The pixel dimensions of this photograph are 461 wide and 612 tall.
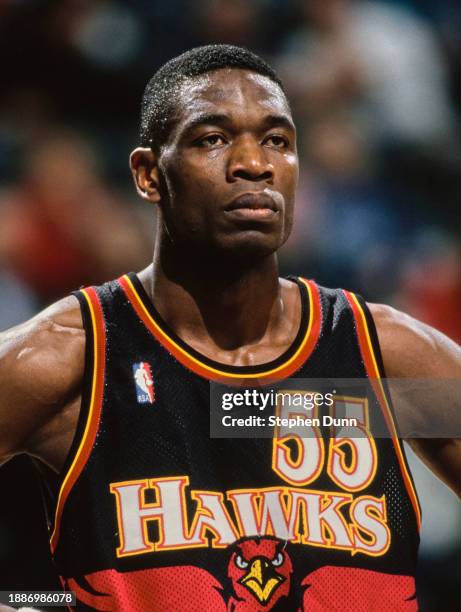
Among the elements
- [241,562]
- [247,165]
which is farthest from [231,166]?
[241,562]

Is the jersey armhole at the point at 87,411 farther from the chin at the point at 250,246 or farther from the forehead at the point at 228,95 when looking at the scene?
the forehead at the point at 228,95

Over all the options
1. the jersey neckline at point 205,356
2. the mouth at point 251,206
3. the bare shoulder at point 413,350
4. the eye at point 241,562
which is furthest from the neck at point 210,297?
the eye at point 241,562

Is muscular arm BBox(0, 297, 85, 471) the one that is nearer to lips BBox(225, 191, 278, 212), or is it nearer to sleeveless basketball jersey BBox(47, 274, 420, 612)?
sleeveless basketball jersey BBox(47, 274, 420, 612)

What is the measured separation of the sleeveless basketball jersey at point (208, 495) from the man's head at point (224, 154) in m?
0.25

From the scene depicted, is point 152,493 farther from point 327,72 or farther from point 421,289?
point 327,72

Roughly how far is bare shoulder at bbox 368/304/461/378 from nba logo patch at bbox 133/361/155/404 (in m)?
0.51

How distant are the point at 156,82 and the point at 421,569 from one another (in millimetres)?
2193

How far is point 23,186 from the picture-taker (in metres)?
3.99

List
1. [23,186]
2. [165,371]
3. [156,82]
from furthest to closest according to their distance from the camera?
[23,186], [156,82], [165,371]

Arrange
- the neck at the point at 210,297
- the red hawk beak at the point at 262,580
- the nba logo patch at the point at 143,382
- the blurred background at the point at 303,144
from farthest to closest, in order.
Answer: the blurred background at the point at 303,144, the neck at the point at 210,297, the nba logo patch at the point at 143,382, the red hawk beak at the point at 262,580

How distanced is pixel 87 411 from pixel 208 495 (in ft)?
0.97

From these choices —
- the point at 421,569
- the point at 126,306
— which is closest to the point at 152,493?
the point at 126,306

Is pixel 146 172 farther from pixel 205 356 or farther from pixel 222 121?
pixel 205 356

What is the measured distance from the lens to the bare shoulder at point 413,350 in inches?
87.0
